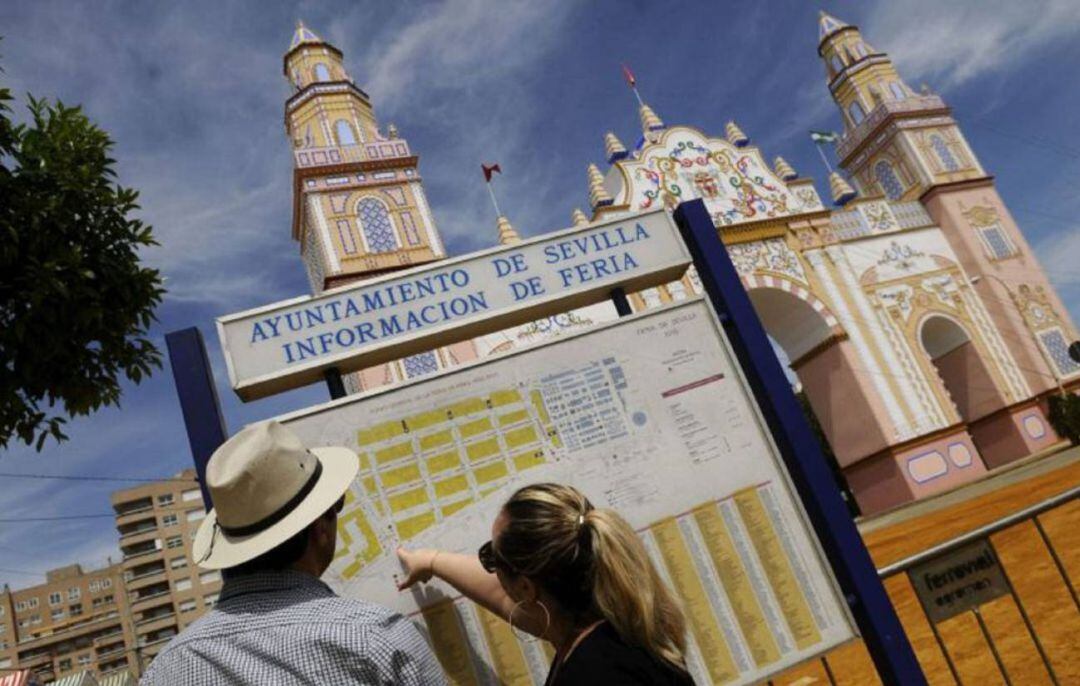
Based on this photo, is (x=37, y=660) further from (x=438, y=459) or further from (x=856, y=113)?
(x=438, y=459)

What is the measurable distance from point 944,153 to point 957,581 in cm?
2117

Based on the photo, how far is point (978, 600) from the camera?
2.47m

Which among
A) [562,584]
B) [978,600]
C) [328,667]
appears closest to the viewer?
[328,667]

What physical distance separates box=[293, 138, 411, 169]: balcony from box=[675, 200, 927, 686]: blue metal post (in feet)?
48.6

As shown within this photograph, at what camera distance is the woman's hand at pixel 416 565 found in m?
1.99

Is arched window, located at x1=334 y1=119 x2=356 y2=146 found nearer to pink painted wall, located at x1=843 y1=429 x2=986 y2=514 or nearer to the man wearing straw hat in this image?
pink painted wall, located at x1=843 y1=429 x2=986 y2=514

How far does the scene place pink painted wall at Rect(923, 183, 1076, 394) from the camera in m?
17.5

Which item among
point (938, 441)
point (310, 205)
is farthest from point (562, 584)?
point (938, 441)

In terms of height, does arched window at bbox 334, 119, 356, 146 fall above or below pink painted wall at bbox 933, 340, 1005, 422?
above

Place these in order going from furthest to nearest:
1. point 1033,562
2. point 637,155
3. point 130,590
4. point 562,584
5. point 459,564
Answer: point 130,590 < point 637,155 < point 1033,562 < point 459,564 < point 562,584

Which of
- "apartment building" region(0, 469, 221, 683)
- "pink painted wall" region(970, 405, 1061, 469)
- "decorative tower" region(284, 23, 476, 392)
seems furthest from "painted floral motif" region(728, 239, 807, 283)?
"apartment building" region(0, 469, 221, 683)

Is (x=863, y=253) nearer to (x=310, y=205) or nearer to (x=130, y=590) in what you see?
(x=310, y=205)

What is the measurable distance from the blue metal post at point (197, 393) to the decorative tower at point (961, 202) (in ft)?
65.1

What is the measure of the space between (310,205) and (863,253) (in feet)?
46.5
